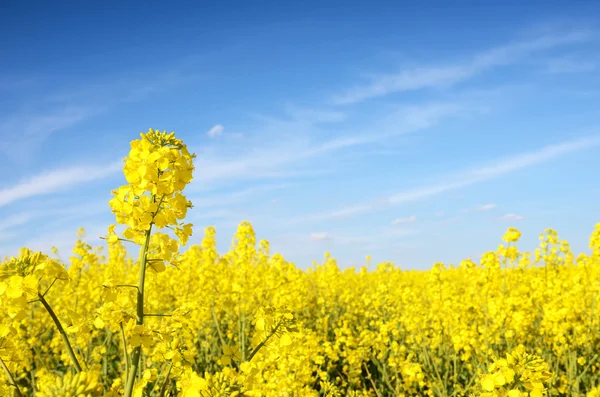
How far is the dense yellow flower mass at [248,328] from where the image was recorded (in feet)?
6.53

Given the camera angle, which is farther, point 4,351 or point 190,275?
point 190,275

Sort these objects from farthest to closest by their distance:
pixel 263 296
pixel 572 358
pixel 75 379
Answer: pixel 263 296, pixel 572 358, pixel 75 379

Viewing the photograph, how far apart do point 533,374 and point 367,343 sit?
4.10 m

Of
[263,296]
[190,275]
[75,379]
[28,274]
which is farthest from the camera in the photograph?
[190,275]

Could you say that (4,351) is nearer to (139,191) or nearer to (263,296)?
(139,191)

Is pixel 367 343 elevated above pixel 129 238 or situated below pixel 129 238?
below

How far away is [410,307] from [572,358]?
2209 mm

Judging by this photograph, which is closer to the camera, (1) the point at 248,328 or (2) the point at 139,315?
(2) the point at 139,315

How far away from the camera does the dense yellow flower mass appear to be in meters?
1.99

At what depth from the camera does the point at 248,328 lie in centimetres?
800

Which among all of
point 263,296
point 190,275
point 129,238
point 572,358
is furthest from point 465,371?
point 129,238

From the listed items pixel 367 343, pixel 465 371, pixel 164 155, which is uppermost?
pixel 164 155

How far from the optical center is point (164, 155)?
204cm

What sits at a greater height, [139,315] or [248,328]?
[139,315]
